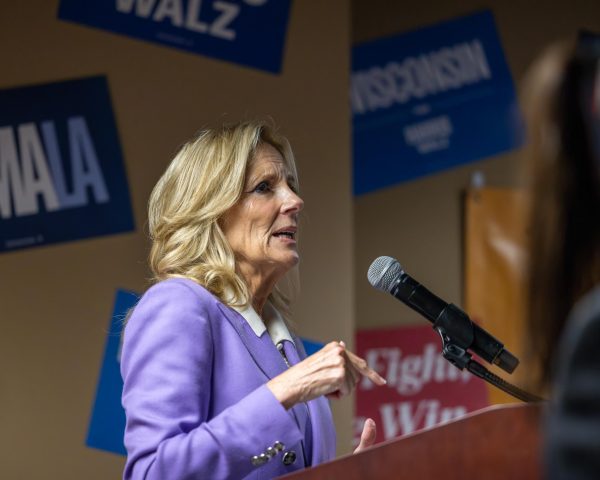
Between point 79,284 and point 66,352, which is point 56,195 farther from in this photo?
point 66,352

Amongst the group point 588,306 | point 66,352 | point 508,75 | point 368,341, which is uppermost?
point 508,75

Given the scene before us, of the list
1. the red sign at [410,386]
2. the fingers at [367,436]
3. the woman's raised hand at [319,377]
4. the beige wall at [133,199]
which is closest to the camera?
the woman's raised hand at [319,377]

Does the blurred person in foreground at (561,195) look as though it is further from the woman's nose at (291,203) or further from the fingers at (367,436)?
the woman's nose at (291,203)

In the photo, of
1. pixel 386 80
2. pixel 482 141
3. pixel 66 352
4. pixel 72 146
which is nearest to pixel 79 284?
pixel 66 352

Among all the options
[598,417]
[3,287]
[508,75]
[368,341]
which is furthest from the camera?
[508,75]

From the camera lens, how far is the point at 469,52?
491 centimetres

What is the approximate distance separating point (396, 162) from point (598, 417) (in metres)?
4.03

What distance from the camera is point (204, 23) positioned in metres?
3.46

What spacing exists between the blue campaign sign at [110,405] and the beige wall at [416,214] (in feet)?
5.47

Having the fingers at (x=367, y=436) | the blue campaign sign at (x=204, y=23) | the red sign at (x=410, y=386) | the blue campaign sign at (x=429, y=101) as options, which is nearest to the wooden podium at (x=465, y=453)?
the fingers at (x=367, y=436)

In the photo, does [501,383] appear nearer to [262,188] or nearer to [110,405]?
[262,188]

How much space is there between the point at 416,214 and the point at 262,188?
8.44 feet

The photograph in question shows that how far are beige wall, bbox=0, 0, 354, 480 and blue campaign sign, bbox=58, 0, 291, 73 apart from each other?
0.04 meters

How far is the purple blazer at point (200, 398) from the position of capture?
181 centimetres
